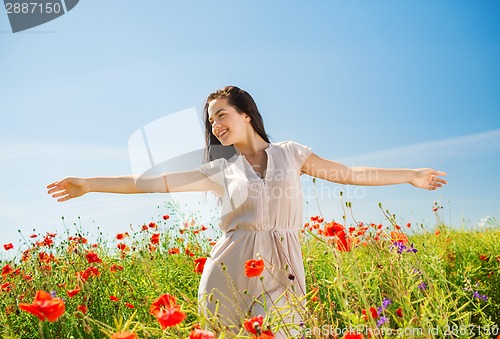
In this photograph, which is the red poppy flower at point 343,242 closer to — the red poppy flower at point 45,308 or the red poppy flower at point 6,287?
the red poppy flower at point 45,308

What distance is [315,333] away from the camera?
1817 mm

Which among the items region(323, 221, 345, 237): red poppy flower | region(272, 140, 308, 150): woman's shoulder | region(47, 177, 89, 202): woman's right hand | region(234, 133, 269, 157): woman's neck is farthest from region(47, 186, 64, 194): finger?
region(323, 221, 345, 237): red poppy flower

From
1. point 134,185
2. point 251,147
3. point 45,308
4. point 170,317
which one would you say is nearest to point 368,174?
point 251,147

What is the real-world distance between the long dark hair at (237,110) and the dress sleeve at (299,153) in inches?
9.2

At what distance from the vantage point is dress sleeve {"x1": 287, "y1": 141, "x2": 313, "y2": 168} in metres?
3.29

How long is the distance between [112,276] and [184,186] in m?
1.54

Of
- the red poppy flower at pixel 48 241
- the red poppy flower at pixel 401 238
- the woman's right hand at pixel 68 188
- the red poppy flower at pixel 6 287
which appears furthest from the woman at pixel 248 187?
the red poppy flower at pixel 48 241

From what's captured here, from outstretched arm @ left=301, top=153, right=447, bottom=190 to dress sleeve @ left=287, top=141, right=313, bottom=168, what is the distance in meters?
0.04

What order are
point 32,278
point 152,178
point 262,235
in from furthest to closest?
point 32,278 < point 152,178 < point 262,235

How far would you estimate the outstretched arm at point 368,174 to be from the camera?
11.0 ft

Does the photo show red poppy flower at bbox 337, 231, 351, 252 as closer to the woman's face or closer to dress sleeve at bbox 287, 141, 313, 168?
dress sleeve at bbox 287, 141, 313, 168

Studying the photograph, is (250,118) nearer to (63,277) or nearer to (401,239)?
(401,239)

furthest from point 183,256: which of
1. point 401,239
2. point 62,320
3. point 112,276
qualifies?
point 401,239

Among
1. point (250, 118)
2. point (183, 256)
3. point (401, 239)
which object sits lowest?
point (183, 256)
